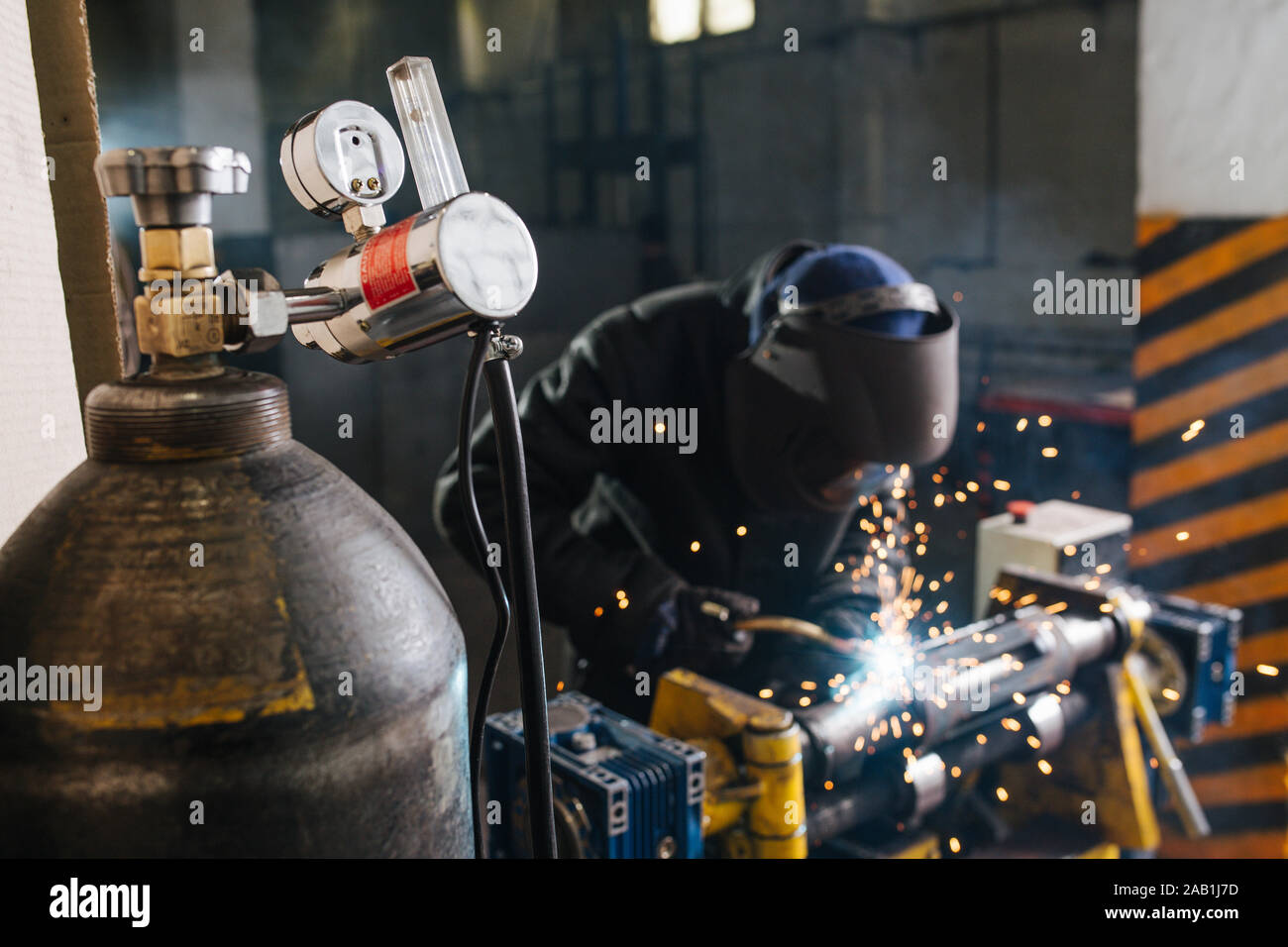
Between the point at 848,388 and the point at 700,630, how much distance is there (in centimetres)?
63

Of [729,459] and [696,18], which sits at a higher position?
[696,18]

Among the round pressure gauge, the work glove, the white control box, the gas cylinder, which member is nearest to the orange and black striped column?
the white control box

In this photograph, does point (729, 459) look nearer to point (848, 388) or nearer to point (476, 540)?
point (848, 388)

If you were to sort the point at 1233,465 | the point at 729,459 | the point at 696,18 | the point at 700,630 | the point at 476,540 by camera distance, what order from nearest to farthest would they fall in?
the point at 476,540 < the point at 700,630 < the point at 729,459 < the point at 1233,465 < the point at 696,18

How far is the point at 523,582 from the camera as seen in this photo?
88 centimetres

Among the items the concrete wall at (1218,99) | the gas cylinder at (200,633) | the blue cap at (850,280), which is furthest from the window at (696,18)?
the gas cylinder at (200,633)

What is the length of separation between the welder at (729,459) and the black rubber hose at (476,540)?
130 cm

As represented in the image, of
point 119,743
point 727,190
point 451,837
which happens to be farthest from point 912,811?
point 727,190

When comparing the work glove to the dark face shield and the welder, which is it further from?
the dark face shield

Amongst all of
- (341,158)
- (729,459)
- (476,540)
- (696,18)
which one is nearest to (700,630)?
(729,459)

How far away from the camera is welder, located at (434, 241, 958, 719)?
7.00 ft

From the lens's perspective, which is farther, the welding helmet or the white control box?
the white control box

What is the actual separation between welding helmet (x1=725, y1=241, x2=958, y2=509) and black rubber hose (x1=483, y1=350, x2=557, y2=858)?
132cm

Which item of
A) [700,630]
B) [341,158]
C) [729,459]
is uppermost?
[341,158]
